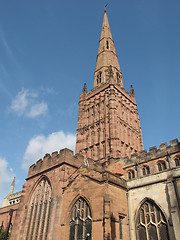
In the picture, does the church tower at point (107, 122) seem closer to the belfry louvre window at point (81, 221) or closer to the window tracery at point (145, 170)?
the window tracery at point (145, 170)

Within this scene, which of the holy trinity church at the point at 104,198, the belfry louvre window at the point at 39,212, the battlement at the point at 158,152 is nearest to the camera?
the holy trinity church at the point at 104,198

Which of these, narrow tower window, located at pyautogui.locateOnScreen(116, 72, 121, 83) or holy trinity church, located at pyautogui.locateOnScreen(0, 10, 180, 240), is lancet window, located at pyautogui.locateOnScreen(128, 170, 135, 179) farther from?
narrow tower window, located at pyautogui.locateOnScreen(116, 72, 121, 83)

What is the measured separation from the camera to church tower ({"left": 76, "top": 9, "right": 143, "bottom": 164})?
34.9 m

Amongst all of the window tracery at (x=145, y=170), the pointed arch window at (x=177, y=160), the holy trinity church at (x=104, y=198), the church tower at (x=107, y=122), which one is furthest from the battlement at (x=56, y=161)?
the pointed arch window at (x=177, y=160)

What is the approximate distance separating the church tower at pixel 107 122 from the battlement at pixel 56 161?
814 cm

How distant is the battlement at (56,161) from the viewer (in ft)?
78.3

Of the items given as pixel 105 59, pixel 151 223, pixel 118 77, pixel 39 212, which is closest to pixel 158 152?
pixel 151 223

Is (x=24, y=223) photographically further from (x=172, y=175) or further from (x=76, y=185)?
(x=172, y=175)

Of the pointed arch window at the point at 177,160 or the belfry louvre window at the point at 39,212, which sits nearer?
the pointed arch window at the point at 177,160

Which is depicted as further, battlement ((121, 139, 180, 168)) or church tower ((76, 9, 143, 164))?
church tower ((76, 9, 143, 164))

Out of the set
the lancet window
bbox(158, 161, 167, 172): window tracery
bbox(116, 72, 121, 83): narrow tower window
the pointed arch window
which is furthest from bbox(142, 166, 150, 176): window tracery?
bbox(116, 72, 121, 83): narrow tower window

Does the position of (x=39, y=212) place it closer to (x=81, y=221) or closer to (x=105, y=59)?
(x=81, y=221)

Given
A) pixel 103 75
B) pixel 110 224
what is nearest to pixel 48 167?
pixel 110 224

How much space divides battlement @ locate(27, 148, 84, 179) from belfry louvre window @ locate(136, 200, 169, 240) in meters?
8.90
